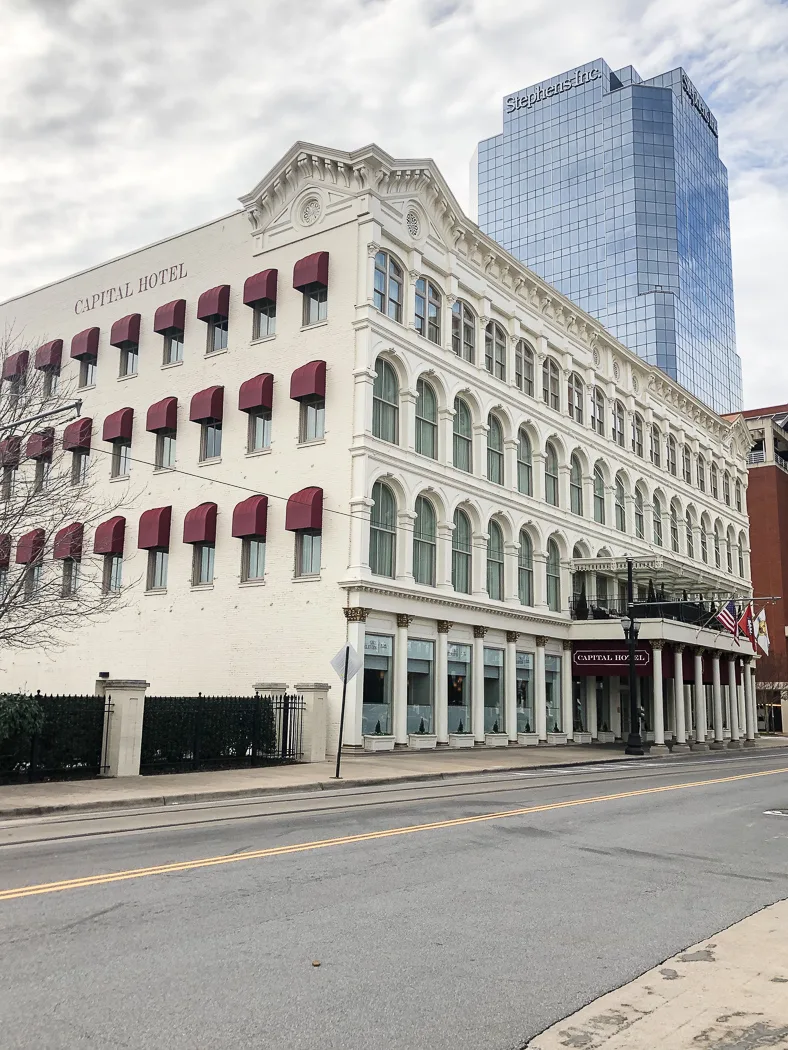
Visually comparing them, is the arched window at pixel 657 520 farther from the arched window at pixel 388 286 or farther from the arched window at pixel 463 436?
the arched window at pixel 388 286

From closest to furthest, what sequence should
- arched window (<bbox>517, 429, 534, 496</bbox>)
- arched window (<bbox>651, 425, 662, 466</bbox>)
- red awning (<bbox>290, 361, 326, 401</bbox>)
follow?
red awning (<bbox>290, 361, 326, 401</bbox>), arched window (<bbox>517, 429, 534, 496</bbox>), arched window (<bbox>651, 425, 662, 466</bbox>)

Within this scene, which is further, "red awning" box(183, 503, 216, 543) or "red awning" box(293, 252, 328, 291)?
"red awning" box(183, 503, 216, 543)

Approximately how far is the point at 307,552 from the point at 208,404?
7265 mm

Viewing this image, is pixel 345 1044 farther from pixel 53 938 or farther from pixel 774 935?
pixel 774 935

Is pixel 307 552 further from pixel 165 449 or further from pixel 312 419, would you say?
pixel 165 449

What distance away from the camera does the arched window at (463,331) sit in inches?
1447

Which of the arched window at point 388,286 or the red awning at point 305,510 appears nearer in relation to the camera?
the red awning at point 305,510

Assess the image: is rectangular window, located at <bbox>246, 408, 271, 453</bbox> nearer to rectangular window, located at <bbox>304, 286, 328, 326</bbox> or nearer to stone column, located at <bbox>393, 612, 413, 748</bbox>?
rectangular window, located at <bbox>304, 286, 328, 326</bbox>

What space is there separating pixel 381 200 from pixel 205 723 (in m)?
19.3

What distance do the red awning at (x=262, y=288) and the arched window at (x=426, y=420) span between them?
6.12m

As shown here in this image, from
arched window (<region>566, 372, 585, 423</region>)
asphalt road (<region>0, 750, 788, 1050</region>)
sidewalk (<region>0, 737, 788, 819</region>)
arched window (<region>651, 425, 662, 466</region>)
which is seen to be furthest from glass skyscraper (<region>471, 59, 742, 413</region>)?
asphalt road (<region>0, 750, 788, 1050</region>)

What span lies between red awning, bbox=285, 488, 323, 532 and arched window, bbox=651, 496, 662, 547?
27.3 meters

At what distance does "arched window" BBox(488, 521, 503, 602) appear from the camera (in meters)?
37.6

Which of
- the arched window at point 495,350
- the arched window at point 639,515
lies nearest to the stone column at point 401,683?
the arched window at point 495,350
